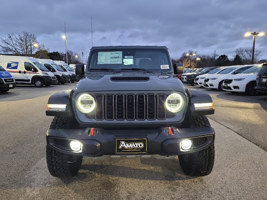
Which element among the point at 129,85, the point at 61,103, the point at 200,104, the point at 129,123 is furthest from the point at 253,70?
the point at 61,103

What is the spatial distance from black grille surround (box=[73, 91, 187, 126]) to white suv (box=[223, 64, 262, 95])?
9.60 m

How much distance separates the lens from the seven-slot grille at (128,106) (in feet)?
7.65

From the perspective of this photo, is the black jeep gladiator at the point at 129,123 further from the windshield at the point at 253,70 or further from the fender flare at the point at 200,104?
the windshield at the point at 253,70

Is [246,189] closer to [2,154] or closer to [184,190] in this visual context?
[184,190]

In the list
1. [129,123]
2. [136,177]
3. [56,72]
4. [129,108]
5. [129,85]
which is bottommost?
[136,177]

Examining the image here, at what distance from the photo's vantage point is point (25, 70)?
54.6ft

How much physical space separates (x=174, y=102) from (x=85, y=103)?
39.9 inches

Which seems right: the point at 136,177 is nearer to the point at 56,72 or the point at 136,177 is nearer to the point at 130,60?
the point at 130,60

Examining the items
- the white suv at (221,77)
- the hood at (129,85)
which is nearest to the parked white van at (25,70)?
the white suv at (221,77)

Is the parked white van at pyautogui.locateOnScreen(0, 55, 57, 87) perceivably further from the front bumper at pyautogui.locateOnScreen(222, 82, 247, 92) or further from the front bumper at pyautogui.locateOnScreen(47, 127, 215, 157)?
the front bumper at pyautogui.locateOnScreen(47, 127, 215, 157)

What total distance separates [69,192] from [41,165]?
915mm

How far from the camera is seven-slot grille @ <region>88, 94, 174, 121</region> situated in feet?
7.65

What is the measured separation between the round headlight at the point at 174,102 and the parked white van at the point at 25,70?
16453 mm

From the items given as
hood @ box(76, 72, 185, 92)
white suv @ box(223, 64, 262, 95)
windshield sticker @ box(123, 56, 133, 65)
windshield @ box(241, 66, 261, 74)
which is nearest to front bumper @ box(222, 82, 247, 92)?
white suv @ box(223, 64, 262, 95)
